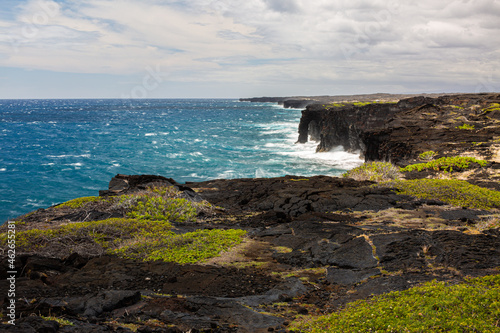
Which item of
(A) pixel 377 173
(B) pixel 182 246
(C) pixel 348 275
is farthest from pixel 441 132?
(B) pixel 182 246

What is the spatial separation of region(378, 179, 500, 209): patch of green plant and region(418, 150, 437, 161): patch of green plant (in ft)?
20.2

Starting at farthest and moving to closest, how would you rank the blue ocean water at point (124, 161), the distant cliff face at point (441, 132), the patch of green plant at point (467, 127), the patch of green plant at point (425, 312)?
1. the blue ocean water at point (124, 161)
2. the patch of green plant at point (467, 127)
3. the distant cliff face at point (441, 132)
4. the patch of green plant at point (425, 312)

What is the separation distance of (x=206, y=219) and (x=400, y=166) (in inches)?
494

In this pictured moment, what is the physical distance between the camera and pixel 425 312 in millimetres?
5031

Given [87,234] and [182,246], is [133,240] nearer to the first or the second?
[87,234]

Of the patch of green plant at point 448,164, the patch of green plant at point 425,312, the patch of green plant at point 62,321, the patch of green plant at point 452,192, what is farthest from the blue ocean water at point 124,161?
the patch of green plant at point 425,312

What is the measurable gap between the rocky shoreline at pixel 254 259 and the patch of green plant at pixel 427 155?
13.3ft

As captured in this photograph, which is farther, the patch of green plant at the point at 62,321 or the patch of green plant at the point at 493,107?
the patch of green plant at the point at 493,107

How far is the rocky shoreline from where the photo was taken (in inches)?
223

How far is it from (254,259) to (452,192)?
834 cm

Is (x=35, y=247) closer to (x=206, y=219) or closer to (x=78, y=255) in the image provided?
(x=78, y=255)

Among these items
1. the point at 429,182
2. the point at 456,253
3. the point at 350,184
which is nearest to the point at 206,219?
the point at 350,184

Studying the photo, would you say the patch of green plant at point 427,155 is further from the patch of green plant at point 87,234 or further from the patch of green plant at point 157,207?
the patch of green plant at point 87,234

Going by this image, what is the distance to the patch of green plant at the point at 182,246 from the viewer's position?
8.46m
